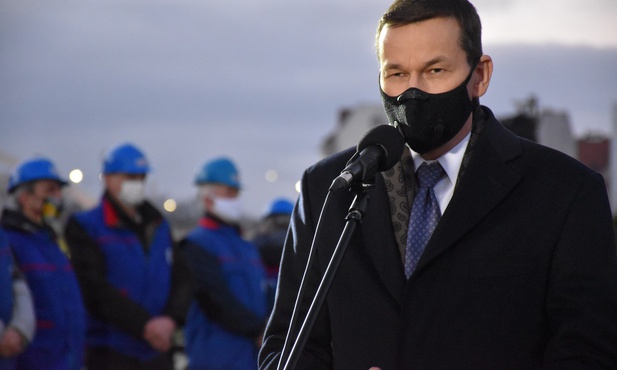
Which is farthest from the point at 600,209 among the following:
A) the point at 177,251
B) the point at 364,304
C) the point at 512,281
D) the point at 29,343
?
the point at 177,251

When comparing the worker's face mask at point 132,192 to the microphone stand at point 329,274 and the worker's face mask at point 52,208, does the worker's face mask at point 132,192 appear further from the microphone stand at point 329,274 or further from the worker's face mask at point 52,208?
the microphone stand at point 329,274

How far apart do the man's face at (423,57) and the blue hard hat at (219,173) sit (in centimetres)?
688

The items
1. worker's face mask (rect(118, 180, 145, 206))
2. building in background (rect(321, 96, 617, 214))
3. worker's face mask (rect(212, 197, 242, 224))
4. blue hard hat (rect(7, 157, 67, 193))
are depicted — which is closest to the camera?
blue hard hat (rect(7, 157, 67, 193))

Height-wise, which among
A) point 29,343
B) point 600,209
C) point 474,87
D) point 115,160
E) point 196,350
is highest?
point 474,87

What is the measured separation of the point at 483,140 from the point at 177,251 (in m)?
5.75

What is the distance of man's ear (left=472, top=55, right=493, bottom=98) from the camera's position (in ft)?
10.7

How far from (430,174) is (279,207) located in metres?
9.95

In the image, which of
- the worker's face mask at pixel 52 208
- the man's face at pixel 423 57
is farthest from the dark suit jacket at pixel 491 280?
the worker's face mask at pixel 52 208

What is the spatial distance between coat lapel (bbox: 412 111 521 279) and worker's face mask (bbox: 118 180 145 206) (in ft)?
18.6

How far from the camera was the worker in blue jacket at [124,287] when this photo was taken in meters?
7.96

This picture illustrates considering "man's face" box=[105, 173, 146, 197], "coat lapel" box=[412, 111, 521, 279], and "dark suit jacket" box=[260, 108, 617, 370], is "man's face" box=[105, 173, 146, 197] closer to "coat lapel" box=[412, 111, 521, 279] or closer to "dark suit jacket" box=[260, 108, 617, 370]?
"dark suit jacket" box=[260, 108, 617, 370]

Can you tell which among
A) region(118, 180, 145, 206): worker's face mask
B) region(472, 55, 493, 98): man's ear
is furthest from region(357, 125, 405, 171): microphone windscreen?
region(118, 180, 145, 206): worker's face mask

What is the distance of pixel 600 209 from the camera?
3057 millimetres

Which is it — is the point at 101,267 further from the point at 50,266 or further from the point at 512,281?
the point at 512,281
